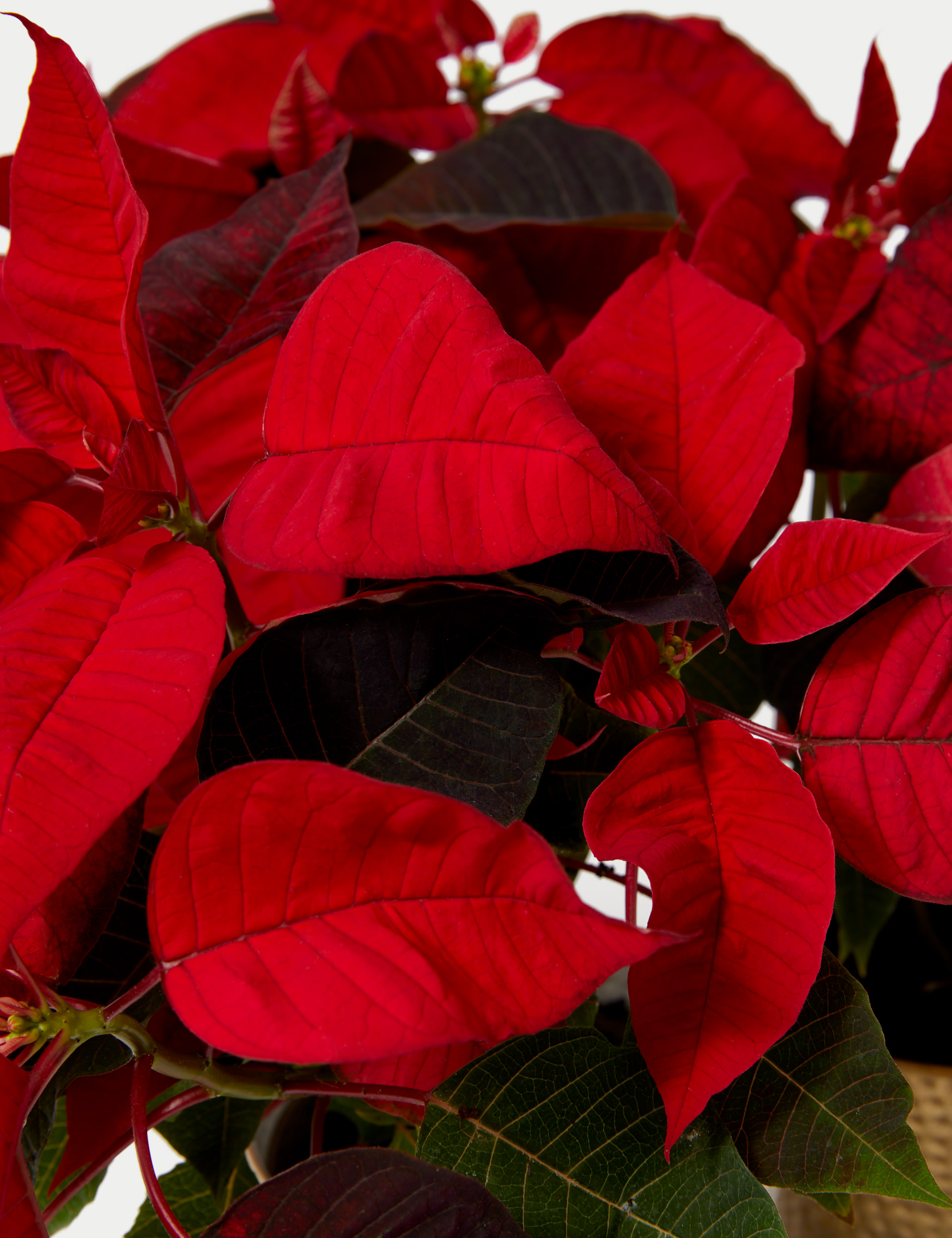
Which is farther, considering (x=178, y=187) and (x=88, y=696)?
(x=178, y=187)

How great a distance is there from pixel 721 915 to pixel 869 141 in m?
0.38

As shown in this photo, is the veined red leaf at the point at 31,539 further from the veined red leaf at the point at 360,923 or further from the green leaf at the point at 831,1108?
the green leaf at the point at 831,1108

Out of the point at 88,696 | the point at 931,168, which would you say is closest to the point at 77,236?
the point at 88,696

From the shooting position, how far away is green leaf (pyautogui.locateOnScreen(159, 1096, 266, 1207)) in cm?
44

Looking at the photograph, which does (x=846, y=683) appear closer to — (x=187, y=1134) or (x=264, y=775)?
(x=264, y=775)

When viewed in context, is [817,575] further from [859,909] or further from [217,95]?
[217,95]

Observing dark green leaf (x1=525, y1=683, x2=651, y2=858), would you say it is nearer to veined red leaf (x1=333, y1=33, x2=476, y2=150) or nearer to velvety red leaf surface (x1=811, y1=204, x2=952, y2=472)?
velvety red leaf surface (x1=811, y1=204, x2=952, y2=472)

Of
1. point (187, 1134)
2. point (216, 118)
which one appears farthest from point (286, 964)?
point (216, 118)

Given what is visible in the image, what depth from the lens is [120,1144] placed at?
13.6 inches

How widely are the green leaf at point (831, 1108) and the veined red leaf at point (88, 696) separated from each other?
0.76ft

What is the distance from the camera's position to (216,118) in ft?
1.84

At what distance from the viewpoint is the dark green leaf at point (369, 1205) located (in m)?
0.26

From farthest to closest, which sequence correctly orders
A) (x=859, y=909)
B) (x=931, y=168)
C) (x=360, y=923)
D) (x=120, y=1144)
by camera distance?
(x=859, y=909)
(x=931, y=168)
(x=120, y=1144)
(x=360, y=923)

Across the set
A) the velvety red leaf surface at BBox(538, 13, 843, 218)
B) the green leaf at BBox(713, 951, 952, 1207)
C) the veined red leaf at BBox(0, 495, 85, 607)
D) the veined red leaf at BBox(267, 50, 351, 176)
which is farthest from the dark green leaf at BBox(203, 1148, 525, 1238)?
the velvety red leaf surface at BBox(538, 13, 843, 218)
